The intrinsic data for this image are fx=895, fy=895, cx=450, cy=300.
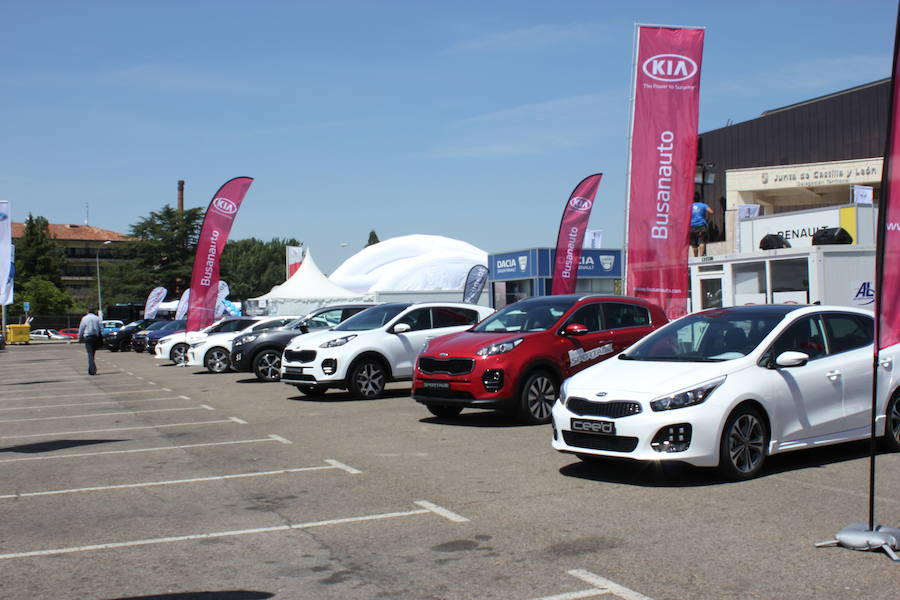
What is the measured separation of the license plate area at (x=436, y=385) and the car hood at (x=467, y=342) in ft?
1.24

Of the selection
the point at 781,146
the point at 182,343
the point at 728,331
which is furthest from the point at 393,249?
the point at 728,331

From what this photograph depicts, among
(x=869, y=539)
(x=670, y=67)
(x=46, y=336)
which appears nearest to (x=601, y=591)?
(x=869, y=539)

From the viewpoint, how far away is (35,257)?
10888 centimetres

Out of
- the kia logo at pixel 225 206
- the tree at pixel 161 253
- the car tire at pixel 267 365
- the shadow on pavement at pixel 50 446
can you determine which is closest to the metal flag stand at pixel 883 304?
the shadow on pavement at pixel 50 446

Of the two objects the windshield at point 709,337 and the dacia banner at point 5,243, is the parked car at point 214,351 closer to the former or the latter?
the dacia banner at point 5,243

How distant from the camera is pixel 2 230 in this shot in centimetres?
3397

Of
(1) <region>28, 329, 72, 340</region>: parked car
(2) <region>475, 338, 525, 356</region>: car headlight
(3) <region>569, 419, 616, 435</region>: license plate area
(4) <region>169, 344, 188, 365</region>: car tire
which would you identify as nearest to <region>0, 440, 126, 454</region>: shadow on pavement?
(2) <region>475, 338, 525, 356</region>: car headlight

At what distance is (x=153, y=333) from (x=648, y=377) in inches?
1388

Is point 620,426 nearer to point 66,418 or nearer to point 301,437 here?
point 301,437

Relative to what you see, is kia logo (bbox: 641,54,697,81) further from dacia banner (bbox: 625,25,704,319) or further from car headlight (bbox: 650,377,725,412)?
car headlight (bbox: 650,377,725,412)

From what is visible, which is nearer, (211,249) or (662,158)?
(662,158)

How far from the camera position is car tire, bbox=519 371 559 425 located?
37.4ft

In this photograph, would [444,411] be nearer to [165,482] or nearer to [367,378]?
[367,378]

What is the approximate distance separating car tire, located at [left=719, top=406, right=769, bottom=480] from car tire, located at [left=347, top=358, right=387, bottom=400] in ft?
29.1
